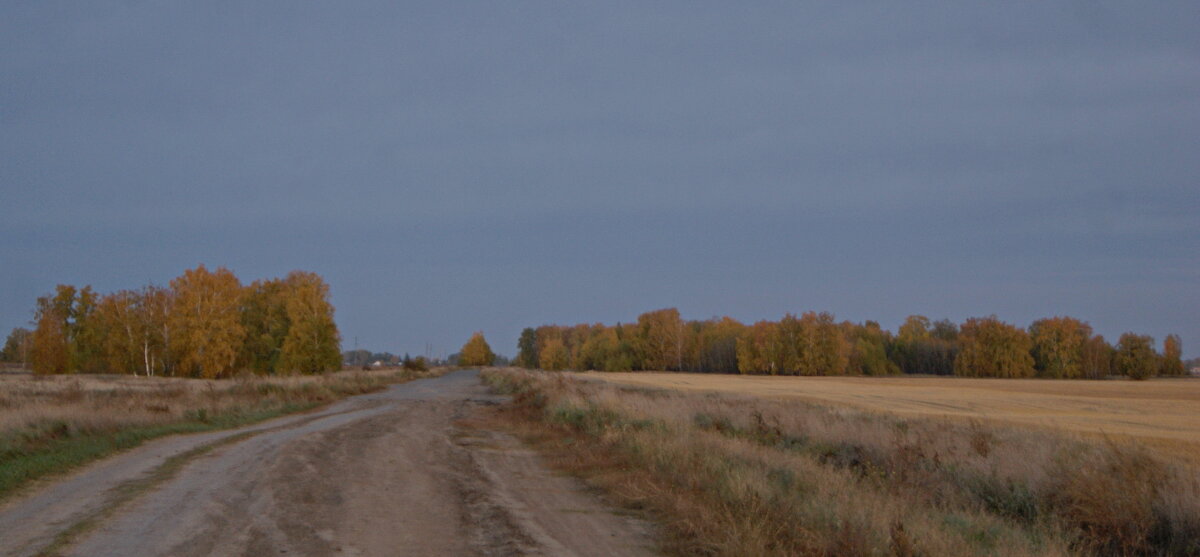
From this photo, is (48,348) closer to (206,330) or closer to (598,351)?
(206,330)

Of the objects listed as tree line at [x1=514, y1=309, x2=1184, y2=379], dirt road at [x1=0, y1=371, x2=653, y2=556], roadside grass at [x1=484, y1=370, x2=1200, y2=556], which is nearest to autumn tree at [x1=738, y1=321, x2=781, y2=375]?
tree line at [x1=514, y1=309, x2=1184, y2=379]

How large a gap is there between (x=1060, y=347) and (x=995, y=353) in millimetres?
9118

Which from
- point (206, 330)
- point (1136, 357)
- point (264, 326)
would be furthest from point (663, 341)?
point (206, 330)

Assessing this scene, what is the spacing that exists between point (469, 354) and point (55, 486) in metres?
186

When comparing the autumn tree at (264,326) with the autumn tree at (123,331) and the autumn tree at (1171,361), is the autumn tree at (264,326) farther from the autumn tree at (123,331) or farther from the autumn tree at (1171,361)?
the autumn tree at (1171,361)

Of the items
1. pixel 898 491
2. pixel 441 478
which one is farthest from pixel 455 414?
pixel 898 491

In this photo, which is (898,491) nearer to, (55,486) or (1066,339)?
(55,486)

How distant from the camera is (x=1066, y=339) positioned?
109750mm

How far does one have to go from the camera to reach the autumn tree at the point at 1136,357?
10344 cm

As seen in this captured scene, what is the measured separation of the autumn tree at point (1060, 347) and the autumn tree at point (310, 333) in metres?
98.4

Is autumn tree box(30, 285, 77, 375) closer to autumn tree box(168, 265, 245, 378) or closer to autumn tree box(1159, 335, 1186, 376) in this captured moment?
autumn tree box(168, 265, 245, 378)

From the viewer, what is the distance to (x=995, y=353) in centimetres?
11025

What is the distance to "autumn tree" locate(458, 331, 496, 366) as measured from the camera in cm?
19026

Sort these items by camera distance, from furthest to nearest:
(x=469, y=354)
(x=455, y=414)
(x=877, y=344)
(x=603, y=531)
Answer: (x=469, y=354)
(x=877, y=344)
(x=455, y=414)
(x=603, y=531)
